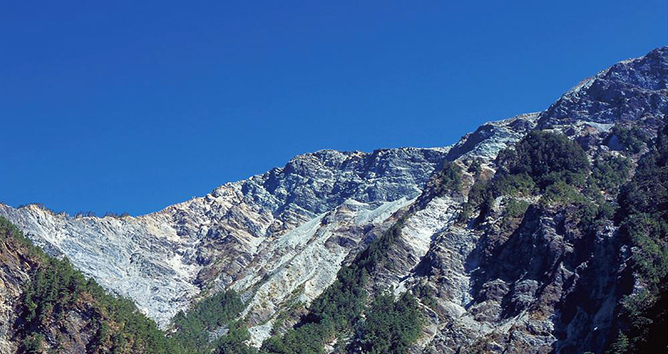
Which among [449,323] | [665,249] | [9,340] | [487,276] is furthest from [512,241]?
[9,340]

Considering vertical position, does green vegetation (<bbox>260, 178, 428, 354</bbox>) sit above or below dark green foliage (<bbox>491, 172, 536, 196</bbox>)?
below

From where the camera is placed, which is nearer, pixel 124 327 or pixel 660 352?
pixel 660 352

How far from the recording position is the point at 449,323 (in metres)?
158

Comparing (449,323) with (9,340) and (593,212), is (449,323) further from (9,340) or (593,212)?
(9,340)

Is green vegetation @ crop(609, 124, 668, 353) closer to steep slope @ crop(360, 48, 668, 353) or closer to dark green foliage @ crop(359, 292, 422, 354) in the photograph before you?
steep slope @ crop(360, 48, 668, 353)

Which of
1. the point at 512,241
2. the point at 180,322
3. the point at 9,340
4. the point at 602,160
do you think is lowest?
the point at 9,340

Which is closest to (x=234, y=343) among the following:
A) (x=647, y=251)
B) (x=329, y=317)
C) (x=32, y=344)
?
(x=329, y=317)

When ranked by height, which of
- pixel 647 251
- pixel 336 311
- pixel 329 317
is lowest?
pixel 329 317

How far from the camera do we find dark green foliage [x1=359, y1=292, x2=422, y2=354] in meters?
154

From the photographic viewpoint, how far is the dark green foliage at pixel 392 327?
154 meters

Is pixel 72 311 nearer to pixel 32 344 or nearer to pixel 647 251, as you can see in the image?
pixel 32 344

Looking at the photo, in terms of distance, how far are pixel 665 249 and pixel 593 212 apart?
2807cm

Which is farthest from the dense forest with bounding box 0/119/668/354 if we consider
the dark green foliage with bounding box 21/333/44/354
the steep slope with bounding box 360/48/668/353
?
the steep slope with bounding box 360/48/668/353

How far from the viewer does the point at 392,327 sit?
158125 millimetres
